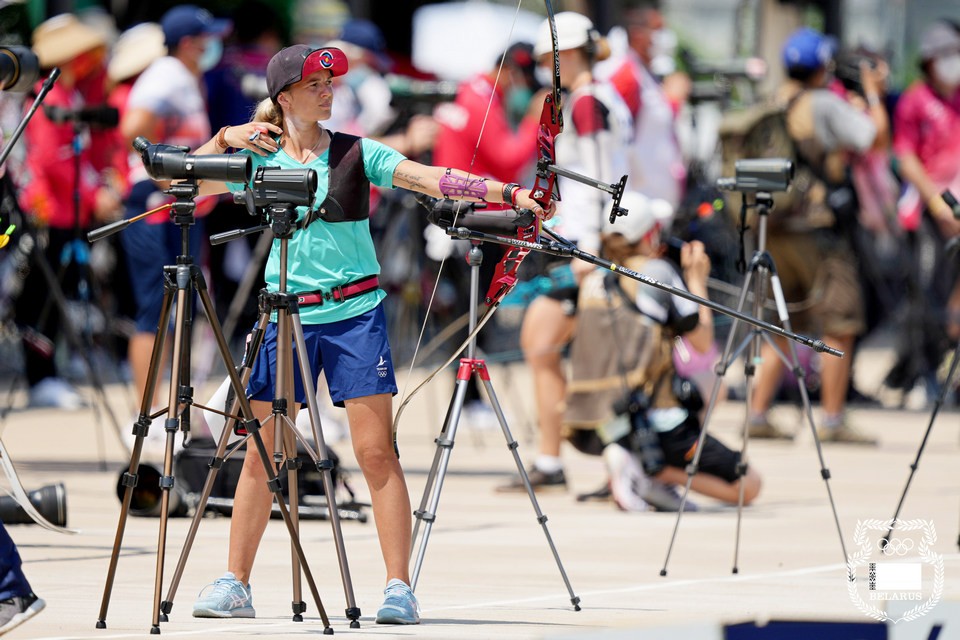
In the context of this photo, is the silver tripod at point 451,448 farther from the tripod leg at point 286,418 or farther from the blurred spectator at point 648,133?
the blurred spectator at point 648,133

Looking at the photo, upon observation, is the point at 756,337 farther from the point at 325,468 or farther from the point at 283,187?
the point at 283,187

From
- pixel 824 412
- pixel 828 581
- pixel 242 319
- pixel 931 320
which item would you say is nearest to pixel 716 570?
pixel 828 581

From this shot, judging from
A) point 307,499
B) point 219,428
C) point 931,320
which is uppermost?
point 219,428

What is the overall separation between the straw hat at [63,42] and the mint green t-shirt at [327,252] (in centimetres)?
→ 578

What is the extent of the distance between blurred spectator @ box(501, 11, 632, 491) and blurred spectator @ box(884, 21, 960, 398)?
10.1 ft

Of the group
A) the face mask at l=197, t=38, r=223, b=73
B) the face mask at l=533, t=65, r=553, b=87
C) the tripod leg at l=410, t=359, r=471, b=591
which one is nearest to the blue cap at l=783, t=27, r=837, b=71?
the face mask at l=533, t=65, r=553, b=87

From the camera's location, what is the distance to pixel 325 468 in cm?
638

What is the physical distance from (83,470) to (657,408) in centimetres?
332

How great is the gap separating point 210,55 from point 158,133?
4.38 feet

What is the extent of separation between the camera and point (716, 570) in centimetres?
814

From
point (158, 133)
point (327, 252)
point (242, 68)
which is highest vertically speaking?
point (327, 252)

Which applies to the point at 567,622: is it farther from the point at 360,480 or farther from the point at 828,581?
the point at 360,480

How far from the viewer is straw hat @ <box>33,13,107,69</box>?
482 inches

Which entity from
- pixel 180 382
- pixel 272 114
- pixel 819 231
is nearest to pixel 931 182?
pixel 819 231
